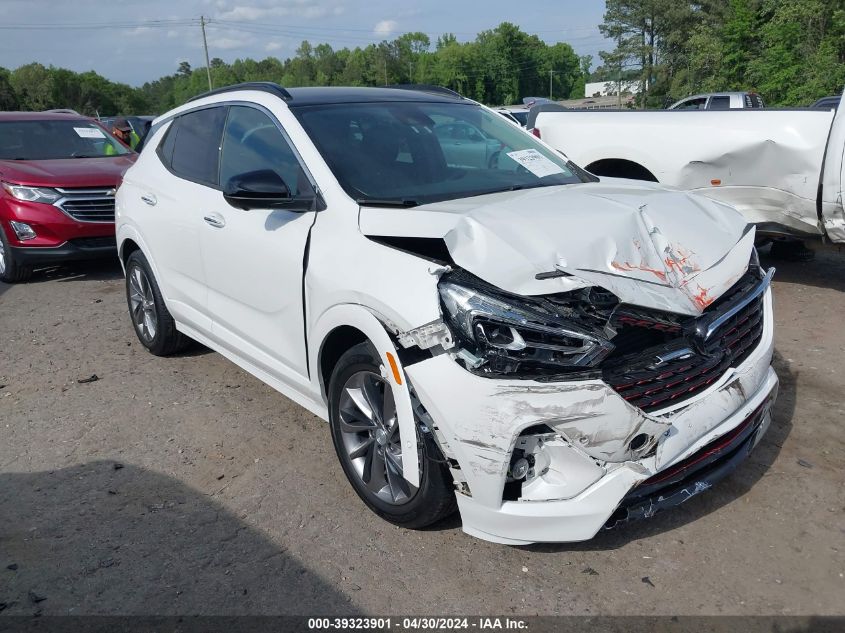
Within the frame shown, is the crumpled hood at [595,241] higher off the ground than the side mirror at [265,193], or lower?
lower

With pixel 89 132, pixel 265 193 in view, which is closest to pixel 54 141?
pixel 89 132

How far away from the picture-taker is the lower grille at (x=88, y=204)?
810 centimetres

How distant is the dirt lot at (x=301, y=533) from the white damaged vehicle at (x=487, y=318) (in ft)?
0.84

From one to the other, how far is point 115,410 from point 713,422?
360 cm

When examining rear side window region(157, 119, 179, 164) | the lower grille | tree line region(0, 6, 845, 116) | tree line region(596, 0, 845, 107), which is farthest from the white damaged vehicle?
tree line region(596, 0, 845, 107)

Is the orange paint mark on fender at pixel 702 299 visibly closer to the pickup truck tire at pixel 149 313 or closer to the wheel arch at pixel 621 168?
the pickup truck tire at pixel 149 313

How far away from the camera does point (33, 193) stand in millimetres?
8055

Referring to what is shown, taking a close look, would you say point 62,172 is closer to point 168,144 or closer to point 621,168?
point 168,144

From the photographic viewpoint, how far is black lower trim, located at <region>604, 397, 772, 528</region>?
2.68 meters

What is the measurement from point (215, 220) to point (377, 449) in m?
1.73

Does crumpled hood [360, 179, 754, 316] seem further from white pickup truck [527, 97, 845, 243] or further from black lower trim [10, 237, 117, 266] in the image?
black lower trim [10, 237, 117, 266]

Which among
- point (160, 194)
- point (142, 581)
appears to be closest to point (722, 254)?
point (142, 581)

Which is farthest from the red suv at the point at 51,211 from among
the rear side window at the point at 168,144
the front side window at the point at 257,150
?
the front side window at the point at 257,150

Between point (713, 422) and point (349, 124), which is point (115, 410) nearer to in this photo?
point (349, 124)
